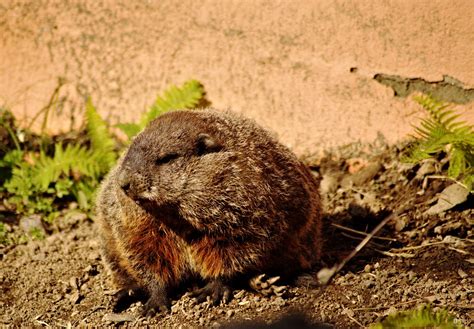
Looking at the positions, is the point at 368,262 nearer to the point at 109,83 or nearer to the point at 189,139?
the point at 189,139

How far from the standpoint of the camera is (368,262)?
558 cm

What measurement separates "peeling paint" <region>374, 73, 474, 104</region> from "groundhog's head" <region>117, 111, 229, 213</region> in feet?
7.17

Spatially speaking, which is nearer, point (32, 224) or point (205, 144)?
point (205, 144)

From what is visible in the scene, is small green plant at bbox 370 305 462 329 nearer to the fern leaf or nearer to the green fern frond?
the fern leaf

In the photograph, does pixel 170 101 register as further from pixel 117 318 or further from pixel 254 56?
pixel 117 318

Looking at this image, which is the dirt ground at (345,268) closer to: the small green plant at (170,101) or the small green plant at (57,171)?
the small green plant at (57,171)

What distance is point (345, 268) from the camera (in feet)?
18.2

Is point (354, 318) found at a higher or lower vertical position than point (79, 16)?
lower

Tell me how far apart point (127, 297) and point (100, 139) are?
2.15m

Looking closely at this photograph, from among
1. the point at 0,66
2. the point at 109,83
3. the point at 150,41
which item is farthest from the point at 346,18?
the point at 0,66

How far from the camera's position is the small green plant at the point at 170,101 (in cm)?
662

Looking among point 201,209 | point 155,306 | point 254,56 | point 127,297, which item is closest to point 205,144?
point 201,209

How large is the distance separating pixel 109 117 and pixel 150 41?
0.91 m

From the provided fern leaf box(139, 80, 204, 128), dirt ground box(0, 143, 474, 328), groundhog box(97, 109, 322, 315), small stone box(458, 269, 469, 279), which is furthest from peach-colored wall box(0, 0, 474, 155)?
small stone box(458, 269, 469, 279)
